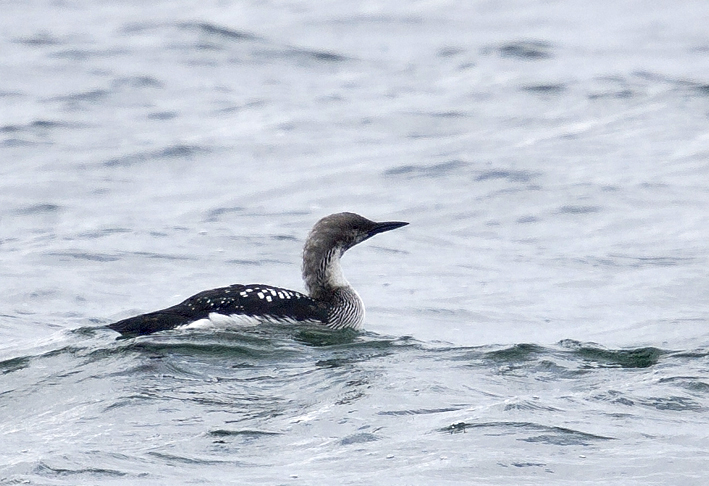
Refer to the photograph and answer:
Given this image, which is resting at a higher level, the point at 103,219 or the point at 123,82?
the point at 123,82

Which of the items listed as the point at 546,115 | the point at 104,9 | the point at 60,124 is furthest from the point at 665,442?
the point at 104,9

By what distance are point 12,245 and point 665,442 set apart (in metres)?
6.59

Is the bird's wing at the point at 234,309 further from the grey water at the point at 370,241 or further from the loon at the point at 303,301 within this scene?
the grey water at the point at 370,241

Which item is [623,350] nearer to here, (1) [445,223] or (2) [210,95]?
(1) [445,223]

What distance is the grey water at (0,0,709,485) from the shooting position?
5.89 meters

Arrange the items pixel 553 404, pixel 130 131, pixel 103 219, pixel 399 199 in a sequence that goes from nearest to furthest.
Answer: pixel 553 404
pixel 103 219
pixel 399 199
pixel 130 131

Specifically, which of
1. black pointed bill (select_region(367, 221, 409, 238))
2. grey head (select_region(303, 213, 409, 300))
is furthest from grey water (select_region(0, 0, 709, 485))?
black pointed bill (select_region(367, 221, 409, 238))

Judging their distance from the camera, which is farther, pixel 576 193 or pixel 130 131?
pixel 130 131

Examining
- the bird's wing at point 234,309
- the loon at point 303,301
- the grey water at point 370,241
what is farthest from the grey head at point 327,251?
the grey water at point 370,241

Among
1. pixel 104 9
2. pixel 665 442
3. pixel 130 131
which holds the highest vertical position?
pixel 104 9

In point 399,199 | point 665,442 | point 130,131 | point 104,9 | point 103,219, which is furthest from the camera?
point 104,9

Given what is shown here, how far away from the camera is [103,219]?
39.0 ft

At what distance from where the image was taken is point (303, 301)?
821cm

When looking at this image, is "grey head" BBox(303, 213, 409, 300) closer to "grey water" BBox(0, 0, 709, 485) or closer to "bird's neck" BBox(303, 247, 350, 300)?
"bird's neck" BBox(303, 247, 350, 300)
